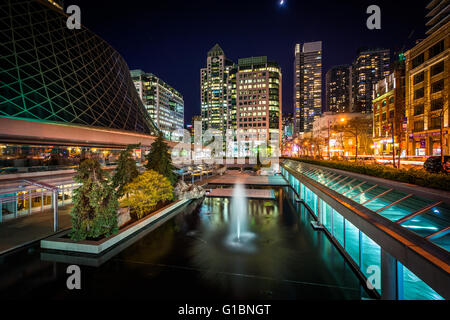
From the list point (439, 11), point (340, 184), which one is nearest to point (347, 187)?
point (340, 184)

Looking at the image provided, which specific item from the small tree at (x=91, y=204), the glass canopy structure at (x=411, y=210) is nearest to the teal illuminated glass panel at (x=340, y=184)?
the glass canopy structure at (x=411, y=210)

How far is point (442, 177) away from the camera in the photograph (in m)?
6.83

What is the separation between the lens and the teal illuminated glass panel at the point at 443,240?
426 cm

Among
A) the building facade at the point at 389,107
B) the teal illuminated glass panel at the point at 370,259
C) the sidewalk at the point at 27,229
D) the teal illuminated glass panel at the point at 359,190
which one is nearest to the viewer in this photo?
the teal illuminated glass panel at the point at 370,259

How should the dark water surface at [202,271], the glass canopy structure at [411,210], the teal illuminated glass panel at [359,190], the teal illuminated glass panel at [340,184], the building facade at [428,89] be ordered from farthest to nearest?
the building facade at [428,89] → the teal illuminated glass panel at [340,184] → the teal illuminated glass panel at [359,190] → the dark water surface at [202,271] → the glass canopy structure at [411,210]

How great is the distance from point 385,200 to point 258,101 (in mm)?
114795

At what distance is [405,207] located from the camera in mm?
6406

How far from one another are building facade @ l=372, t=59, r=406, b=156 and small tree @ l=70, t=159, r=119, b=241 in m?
57.0

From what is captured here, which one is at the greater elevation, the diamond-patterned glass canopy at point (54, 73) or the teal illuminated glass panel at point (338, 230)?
the diamond-patterned glass canopy at point (54, 73)

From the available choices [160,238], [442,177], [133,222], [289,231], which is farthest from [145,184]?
[442,177]

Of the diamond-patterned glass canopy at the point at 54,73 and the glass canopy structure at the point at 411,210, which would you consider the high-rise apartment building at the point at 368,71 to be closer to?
the diamond-patterned glass canopy at the point at 54,73

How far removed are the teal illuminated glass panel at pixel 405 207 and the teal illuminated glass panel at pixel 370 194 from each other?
1.49 m

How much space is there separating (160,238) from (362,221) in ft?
30.9

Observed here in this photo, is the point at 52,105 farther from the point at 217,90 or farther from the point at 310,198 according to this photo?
the point at 217,90
